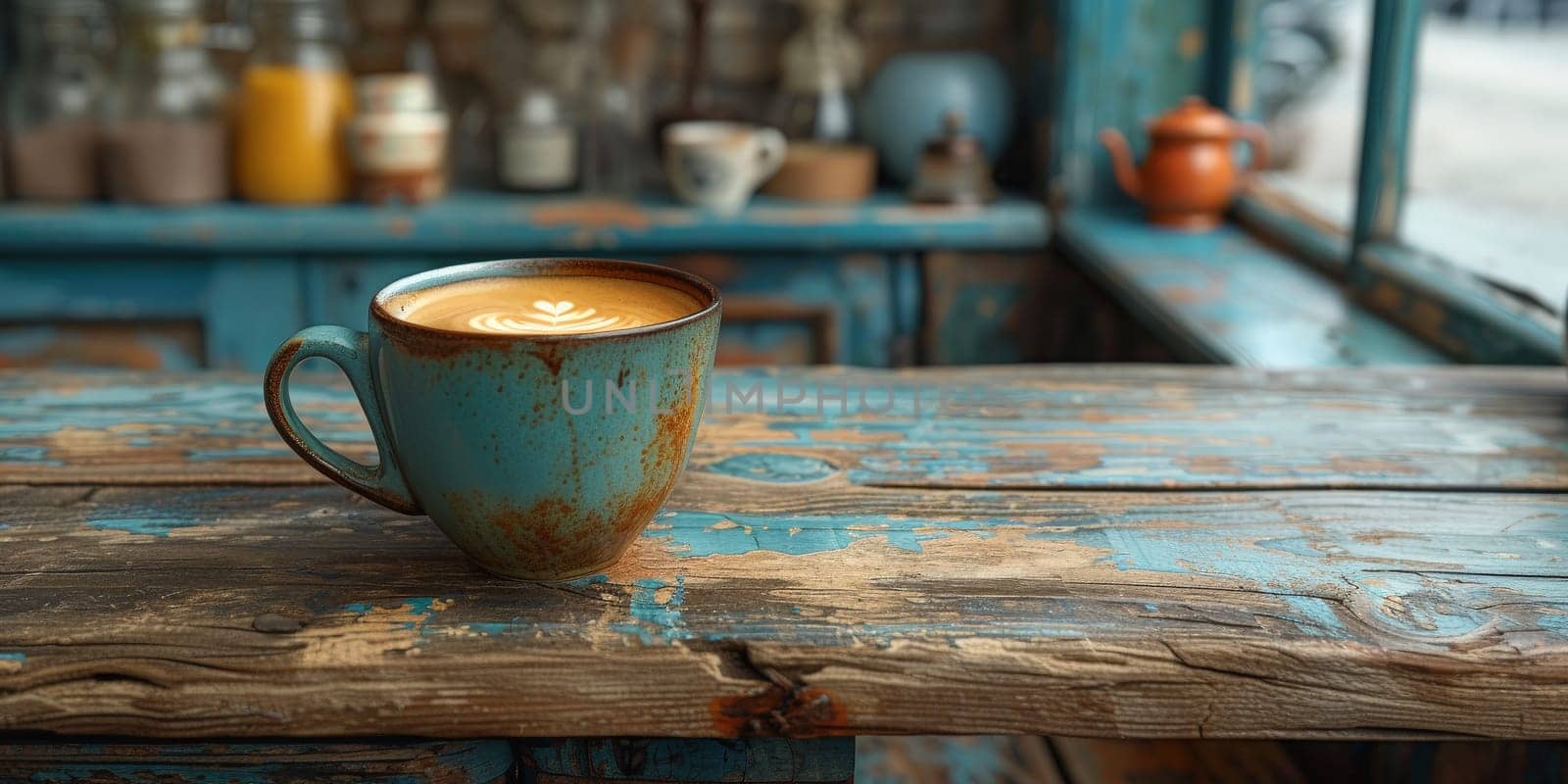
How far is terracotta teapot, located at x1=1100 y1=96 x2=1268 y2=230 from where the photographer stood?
1789mm

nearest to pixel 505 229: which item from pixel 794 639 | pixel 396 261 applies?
pixel 396 261

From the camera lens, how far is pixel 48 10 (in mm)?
2062

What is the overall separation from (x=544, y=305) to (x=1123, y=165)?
1.49 m

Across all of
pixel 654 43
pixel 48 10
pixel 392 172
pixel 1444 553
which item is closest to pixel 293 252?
pixel 392 172

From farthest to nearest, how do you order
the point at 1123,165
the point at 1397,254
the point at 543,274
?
1. the point at 1123,165
2. the point at 1397,254
3. the point at 543,274

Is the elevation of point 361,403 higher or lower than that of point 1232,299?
higher

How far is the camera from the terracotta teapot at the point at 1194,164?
1.79m

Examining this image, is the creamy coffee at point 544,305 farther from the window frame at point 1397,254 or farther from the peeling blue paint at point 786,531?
the window frame at point 1397,254

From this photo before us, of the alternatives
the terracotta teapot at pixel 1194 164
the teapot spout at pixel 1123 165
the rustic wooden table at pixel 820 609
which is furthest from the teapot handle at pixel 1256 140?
the rustic wooden table at pixel 820 609

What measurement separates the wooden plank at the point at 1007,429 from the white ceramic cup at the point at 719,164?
1.09 m

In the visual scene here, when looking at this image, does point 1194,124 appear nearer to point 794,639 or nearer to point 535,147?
point 535,147

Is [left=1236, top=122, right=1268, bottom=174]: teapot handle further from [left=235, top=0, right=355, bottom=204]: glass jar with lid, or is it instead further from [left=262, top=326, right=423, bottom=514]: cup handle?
[left=262, top=326, right=423, bottom=514]: cup handle

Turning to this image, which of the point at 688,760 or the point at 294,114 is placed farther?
the point at 294,114

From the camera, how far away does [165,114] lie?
6.81 ft
